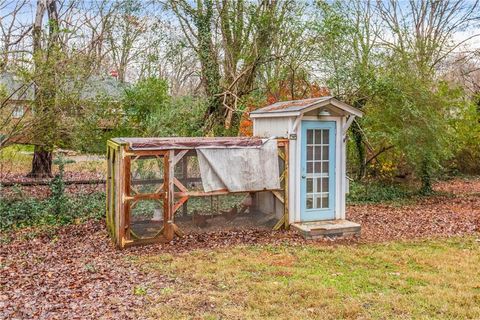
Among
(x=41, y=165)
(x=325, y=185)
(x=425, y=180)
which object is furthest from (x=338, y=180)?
(x=41, y=165)

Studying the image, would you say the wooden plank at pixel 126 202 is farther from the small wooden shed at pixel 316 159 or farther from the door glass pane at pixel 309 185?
the door glass pane at pixel 309 185

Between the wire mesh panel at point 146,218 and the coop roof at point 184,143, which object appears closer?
the coop roof at point 184,143

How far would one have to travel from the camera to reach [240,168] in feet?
24.7

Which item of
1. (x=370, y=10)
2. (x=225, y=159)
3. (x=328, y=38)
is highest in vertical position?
(x=370, y=10)

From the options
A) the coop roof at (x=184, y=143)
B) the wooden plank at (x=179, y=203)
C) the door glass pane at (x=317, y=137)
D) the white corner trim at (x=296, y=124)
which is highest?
the white corner trim at (x=296, y=124)

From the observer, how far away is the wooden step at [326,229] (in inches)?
294

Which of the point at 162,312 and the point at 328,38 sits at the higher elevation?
the point at 328,38

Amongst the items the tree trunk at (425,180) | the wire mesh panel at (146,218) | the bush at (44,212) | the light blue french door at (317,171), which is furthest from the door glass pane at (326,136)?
the tree trunk at (425,180)

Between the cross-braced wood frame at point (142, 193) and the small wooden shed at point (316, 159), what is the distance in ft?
5.10

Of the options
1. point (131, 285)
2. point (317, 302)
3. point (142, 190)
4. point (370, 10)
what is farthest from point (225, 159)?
point (370, 10)

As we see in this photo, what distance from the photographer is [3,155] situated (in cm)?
1019

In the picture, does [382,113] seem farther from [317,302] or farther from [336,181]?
[317,302]

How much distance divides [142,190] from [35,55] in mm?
4436

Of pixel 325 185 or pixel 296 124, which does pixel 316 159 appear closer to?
pixel 325 185
